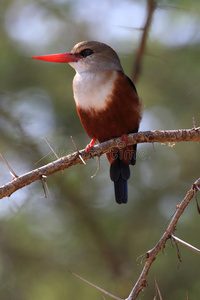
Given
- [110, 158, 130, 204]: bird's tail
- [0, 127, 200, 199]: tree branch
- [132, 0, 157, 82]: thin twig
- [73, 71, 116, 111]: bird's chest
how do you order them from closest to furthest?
1. [132, 0, 157, 82]: thin twig
2. [0, 127, 200, 199]: tree branch
3. [73, 71, 116, 111]: bird's chest
4. [110, 158, 130, 204]: bird's tail

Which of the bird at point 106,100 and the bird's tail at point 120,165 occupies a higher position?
the bird at point 106,100

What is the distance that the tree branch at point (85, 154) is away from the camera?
2029 millimetres

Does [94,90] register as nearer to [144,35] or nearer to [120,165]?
[120,165]

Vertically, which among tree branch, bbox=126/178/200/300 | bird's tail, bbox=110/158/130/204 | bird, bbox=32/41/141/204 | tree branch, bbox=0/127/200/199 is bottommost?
tree branch, bbox=126/178/200/300

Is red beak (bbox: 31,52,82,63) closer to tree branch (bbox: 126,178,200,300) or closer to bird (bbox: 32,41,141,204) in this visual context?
bird (bbox: 32,41,141,204)

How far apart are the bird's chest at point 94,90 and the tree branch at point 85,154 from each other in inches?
21.8

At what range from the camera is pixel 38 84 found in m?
3.71

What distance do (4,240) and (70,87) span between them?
1468mm

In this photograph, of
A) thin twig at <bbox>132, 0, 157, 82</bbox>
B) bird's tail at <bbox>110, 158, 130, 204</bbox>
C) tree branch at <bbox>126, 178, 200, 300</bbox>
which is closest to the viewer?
tree branch at <bbox>126, 178, 200, 300</bbox>

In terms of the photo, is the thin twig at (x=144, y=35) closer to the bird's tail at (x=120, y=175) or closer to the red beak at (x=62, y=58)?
the red beak at (x=62, y=58)

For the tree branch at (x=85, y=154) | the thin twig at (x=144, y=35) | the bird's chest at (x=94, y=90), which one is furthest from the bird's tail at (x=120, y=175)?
the thin twig at (x=144, y=35)

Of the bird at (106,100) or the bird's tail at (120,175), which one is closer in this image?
the bird at (106,100)

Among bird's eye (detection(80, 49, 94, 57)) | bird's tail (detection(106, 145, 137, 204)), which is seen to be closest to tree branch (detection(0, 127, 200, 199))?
bird's tail (detection(106, 145, 137, 204))

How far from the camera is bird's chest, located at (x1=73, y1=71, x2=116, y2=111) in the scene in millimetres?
3016
